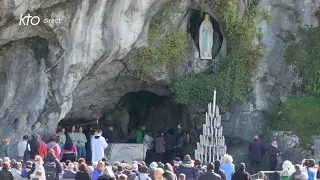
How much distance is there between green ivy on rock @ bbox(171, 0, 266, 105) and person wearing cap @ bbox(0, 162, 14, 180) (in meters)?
13.1

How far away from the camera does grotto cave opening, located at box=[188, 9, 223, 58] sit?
1636 inches

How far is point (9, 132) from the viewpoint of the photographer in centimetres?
3722

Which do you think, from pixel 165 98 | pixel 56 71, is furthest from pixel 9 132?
pixel 165 98

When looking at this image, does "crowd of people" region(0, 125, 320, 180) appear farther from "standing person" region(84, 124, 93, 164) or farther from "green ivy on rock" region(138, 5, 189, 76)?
"green ivy on rock" region(138, 5, 189, 76)

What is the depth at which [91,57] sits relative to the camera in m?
38.0

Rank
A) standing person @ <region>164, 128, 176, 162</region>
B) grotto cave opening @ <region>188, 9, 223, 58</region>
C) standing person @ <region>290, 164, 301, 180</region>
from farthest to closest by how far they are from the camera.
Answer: grotto cave opening @ <region>188, 9, 223, 58</region> → standing person @ <region>164, 128, 176, 162</region> → standing person @ <region>290, 164, 301, 180</region>

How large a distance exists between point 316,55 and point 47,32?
31.0ft

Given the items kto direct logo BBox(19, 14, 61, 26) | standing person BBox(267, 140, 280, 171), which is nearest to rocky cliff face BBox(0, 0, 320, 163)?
kto direct logo BBox(19, 14, 61, 26)

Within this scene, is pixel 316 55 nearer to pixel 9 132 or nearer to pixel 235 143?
pixel 235 143

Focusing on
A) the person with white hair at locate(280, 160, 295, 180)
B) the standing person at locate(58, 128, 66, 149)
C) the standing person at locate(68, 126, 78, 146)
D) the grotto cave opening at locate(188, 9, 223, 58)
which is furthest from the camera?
the grotto cave opening at locate(188, 9, 223, 58)

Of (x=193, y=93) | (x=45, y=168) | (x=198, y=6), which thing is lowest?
(x=45, y=168)

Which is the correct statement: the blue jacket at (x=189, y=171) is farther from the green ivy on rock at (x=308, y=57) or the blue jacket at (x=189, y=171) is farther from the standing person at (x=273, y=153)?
the green ivy on rock at (x=308, y=57)

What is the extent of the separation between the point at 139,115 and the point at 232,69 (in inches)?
269

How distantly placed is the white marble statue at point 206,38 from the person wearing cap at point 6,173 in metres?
13.9
